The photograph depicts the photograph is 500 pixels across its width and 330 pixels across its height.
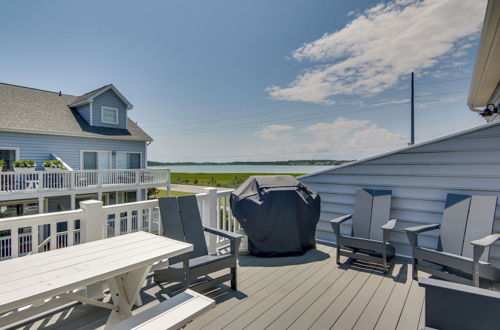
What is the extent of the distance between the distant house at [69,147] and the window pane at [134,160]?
5 centimetres

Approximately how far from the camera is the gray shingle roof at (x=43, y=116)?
988cm

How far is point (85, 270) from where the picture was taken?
5.15 feet

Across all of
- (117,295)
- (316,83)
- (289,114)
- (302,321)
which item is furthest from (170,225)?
(289,114)

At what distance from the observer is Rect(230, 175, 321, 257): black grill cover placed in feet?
11.9

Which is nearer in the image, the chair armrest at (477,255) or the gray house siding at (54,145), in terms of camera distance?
the chair armrest at (477,255)

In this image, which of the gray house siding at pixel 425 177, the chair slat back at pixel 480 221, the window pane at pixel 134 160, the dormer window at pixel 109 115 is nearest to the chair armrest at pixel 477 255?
the chair slat back at pixel 480 221

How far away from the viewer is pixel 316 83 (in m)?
10.9

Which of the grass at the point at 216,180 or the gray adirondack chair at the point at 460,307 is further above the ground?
the gray adirondack chair at the point at 460,307

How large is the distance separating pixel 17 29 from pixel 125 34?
11.1ft

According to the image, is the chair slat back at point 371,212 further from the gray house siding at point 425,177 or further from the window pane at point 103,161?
the window pane at point 103,161

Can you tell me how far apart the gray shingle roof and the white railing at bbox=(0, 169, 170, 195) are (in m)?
2.11

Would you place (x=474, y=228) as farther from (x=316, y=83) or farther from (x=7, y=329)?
(x=316, y=83)

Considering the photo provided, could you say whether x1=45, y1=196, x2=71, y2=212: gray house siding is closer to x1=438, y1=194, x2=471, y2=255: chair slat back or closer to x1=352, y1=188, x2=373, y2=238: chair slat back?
x1=352, y1=188, x2=373, y2=238: chair slat back

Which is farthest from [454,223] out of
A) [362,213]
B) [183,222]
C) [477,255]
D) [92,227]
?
[92,227]
